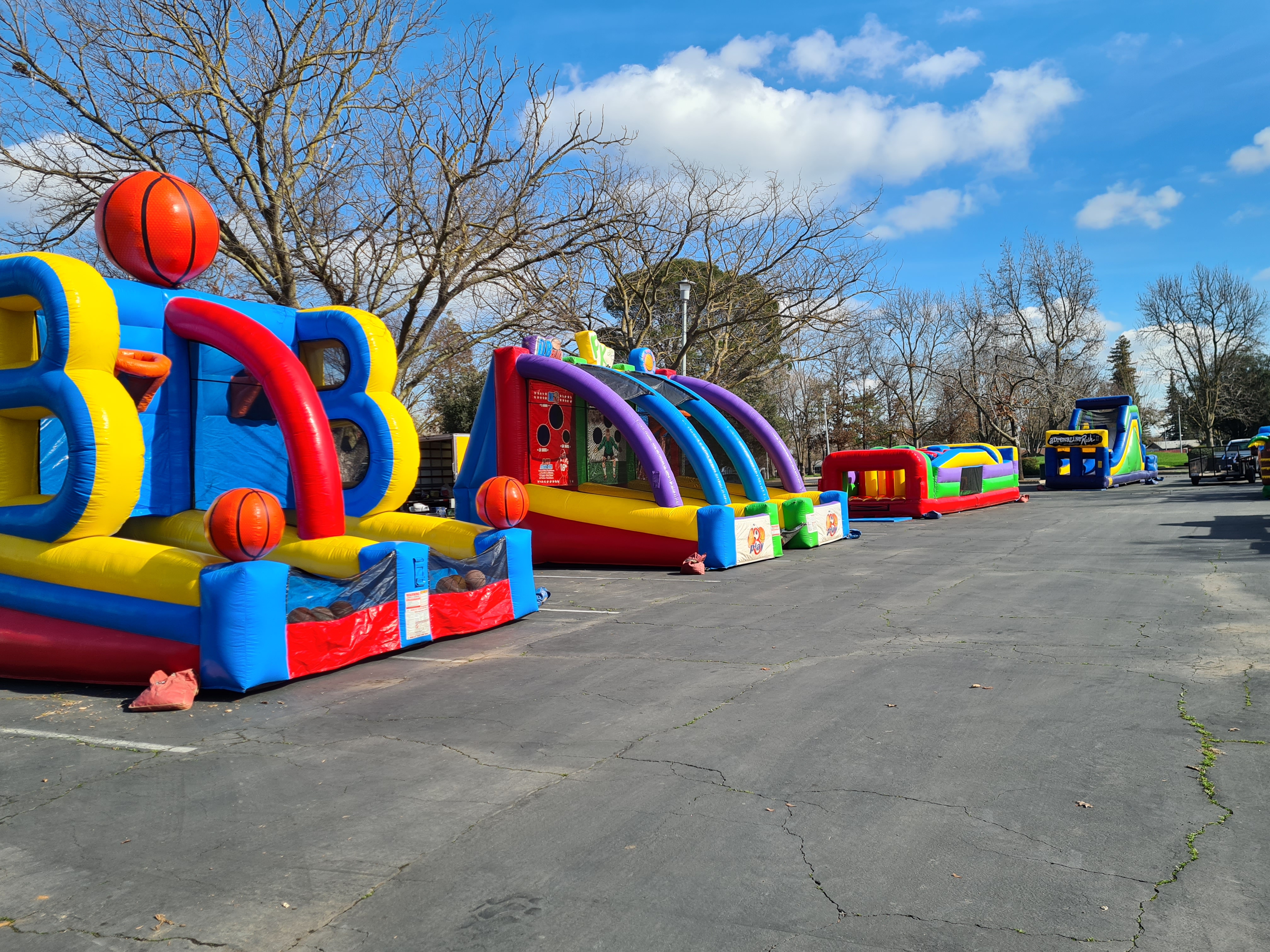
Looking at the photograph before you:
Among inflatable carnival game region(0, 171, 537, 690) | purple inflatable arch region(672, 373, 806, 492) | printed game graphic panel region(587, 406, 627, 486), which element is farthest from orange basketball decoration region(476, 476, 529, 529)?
purple inflatable arch region(672, 373, 806, 492)

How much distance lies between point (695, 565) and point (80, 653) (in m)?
7.47

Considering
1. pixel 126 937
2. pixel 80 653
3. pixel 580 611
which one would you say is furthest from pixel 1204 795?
pixel 80 653

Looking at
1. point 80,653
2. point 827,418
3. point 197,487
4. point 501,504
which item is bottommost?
point 80,653

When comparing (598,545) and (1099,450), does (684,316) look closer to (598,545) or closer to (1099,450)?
(598,545)

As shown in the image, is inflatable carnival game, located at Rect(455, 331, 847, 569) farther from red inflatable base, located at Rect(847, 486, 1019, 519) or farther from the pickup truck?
the pickup truck

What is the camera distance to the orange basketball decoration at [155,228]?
26.7ft

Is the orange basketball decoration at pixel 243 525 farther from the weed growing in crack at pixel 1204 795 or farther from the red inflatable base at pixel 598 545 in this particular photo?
the red inflatable base at pixel 598 545

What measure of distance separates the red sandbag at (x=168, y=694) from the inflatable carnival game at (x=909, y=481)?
622 inches

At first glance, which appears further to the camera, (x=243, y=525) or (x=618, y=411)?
(x=618, y=411)

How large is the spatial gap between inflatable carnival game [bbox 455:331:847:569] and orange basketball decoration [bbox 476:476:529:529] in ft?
11.4

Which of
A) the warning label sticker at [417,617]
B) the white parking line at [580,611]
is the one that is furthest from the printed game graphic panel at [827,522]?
the warning label sticker at [417,617]

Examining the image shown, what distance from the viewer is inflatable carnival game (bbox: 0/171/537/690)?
6.43 m

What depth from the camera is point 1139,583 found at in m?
10.1

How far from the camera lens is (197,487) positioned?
881 centimetres
